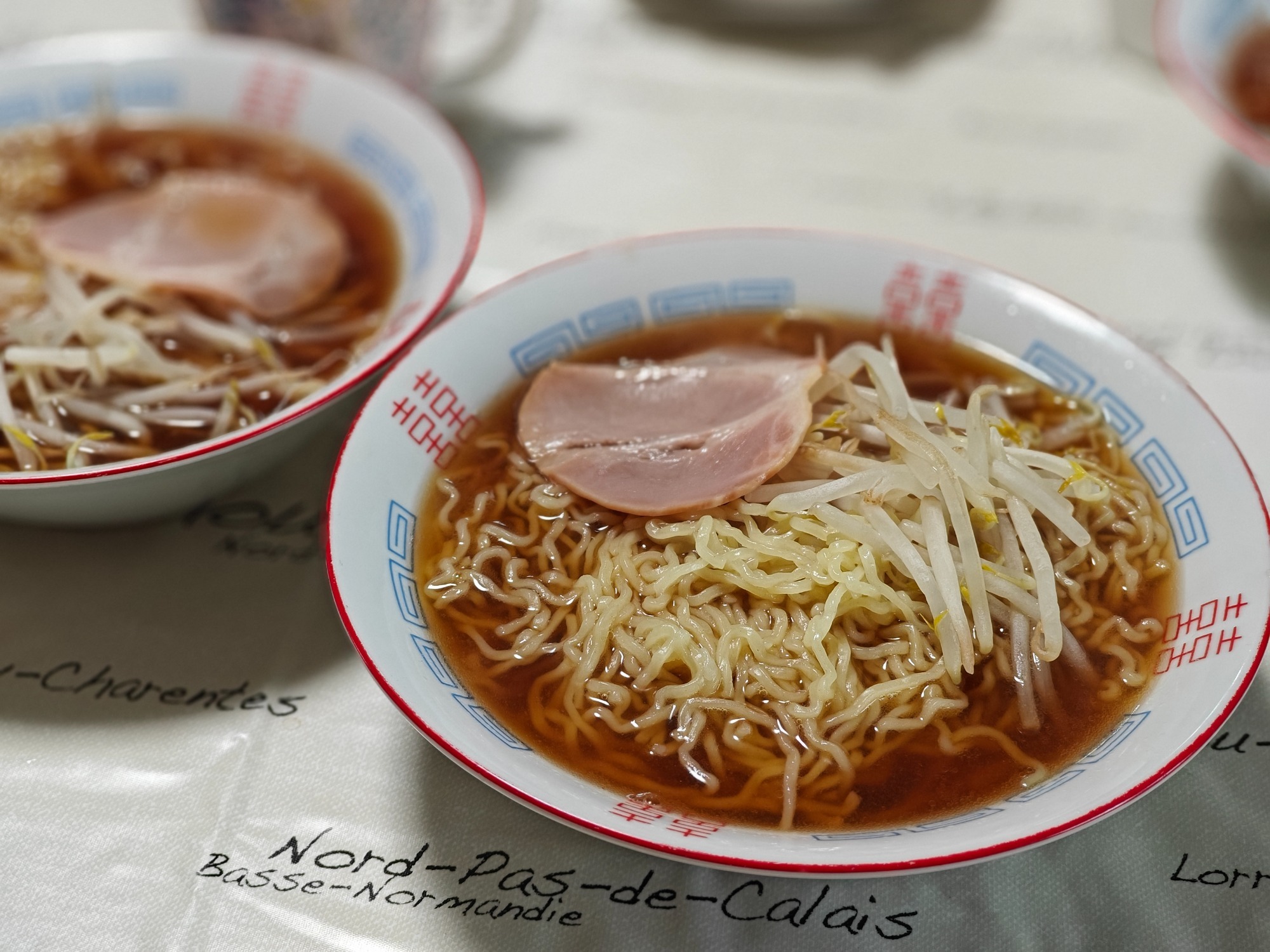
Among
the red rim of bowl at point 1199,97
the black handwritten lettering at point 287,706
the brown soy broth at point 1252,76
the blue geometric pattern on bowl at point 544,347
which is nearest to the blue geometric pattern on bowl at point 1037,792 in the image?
the black handwritten lettering at point 287,706

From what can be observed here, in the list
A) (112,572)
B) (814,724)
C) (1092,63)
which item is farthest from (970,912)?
(1092,63)

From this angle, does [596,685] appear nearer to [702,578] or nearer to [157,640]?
[702,578]

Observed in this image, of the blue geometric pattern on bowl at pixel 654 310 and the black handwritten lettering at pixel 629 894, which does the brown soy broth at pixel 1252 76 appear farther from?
the black handwritten lettering at pixel 629 894

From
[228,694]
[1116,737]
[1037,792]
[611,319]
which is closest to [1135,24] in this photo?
[611,319]

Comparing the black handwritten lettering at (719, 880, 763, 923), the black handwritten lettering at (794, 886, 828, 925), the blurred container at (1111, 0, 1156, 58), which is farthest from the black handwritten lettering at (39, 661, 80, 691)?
the blurred container at (1111, 0, 1156, 58)

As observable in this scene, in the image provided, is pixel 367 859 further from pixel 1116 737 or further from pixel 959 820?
pixel 1116 737
